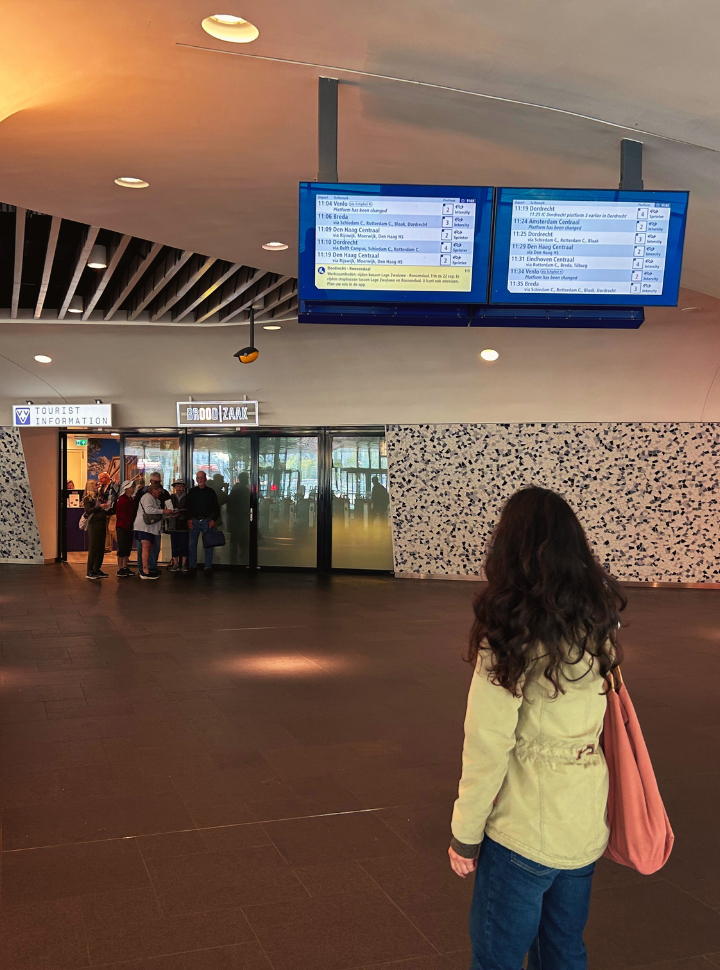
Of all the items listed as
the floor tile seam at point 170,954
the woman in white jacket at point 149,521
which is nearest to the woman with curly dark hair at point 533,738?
the floor tile seam at point 170,954

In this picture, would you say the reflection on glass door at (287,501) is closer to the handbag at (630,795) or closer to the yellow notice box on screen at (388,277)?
the yellow notice box on screen at (388,277)

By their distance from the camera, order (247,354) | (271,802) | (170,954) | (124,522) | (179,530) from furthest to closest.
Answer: (179,530)
(124,522)
(247,354)
(271,802)
(170,954)

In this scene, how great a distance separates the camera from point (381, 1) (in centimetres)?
305

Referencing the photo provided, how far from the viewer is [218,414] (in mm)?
13492

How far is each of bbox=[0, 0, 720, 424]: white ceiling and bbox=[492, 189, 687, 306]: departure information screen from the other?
357mm

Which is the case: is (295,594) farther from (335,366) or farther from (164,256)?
(164,256)

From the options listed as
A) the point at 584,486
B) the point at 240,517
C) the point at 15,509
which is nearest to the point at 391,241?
the point at 584,486

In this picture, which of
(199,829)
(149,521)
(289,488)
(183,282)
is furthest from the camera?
(289,488)

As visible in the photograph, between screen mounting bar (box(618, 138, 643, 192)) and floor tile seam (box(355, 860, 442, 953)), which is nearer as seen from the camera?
floor tile seam (box(355, 860, 442, 953))

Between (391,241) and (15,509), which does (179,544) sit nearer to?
(15,509)

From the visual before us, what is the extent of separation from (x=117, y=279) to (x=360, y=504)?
199 inches

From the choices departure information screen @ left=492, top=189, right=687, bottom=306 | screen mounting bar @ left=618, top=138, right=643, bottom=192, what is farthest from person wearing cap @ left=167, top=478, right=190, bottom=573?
screen mounting bar @ left=618, top=138, right=643, bottom=192

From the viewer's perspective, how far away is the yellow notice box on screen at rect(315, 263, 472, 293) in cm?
397

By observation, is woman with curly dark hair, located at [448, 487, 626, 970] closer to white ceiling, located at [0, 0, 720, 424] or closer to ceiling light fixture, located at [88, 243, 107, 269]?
white ceiling, located at [0, 0, 720, 424]
